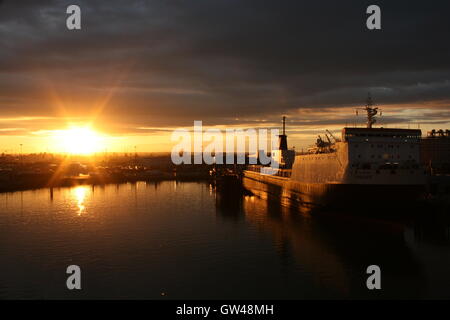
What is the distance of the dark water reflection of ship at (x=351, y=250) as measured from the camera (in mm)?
22922

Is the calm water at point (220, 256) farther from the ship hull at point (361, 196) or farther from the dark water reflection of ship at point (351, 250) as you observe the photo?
the ship hull at point (361, 196)

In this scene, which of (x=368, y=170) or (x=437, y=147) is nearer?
(x=368, y=170)

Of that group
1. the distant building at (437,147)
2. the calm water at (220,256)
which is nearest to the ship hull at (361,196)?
the calm water at (220,256)

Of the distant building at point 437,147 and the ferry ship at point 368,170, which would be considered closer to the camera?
the ferry ship at point 368,170

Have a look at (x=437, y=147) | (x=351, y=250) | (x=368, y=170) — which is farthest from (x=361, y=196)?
(x=437, y=147)

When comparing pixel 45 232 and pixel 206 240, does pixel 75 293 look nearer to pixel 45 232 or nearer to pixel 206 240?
pixel 206 240

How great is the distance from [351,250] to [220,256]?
9.87m

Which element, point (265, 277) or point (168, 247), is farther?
point (168, 247)

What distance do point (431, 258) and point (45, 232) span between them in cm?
3324

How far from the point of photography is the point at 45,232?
38719 millimetres

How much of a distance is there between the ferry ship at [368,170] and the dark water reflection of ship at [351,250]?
6.56ft

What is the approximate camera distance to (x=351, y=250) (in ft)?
99.7

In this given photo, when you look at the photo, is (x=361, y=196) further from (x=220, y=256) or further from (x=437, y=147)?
(x=437, y=147)
